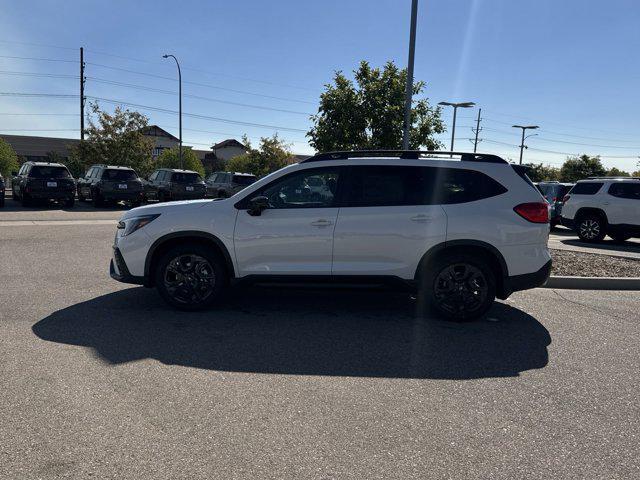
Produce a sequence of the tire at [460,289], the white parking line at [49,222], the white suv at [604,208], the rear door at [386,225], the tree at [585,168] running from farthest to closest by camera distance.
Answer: the tree at [585,168] < the white parking line at [49,222] < the white suv at [604,208] < the tire at [460,289] < the rear door at [386,225]

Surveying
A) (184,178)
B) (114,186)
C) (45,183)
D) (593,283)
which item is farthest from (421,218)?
(184,178)

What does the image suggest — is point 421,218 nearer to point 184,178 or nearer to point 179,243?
point 179,243

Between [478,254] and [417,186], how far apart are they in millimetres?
1022

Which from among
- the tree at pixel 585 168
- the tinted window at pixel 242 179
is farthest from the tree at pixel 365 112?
the tree at pixel 585 168

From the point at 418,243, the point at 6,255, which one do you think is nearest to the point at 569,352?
the point at 418,243

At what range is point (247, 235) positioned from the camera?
5535 millimetres

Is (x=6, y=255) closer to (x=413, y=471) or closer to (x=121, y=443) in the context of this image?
(x=121, y=443)

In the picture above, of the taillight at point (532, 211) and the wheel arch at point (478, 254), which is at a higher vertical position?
the taillight at point (532, 211)

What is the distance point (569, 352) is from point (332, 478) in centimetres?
314

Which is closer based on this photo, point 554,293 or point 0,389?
point 0,389

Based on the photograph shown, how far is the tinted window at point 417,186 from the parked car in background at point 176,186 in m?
18.6

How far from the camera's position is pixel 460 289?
5.60m

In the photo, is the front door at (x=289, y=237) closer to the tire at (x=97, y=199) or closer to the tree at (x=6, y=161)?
the tire at (x=97, y=199)

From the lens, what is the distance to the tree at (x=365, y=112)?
23.6m
